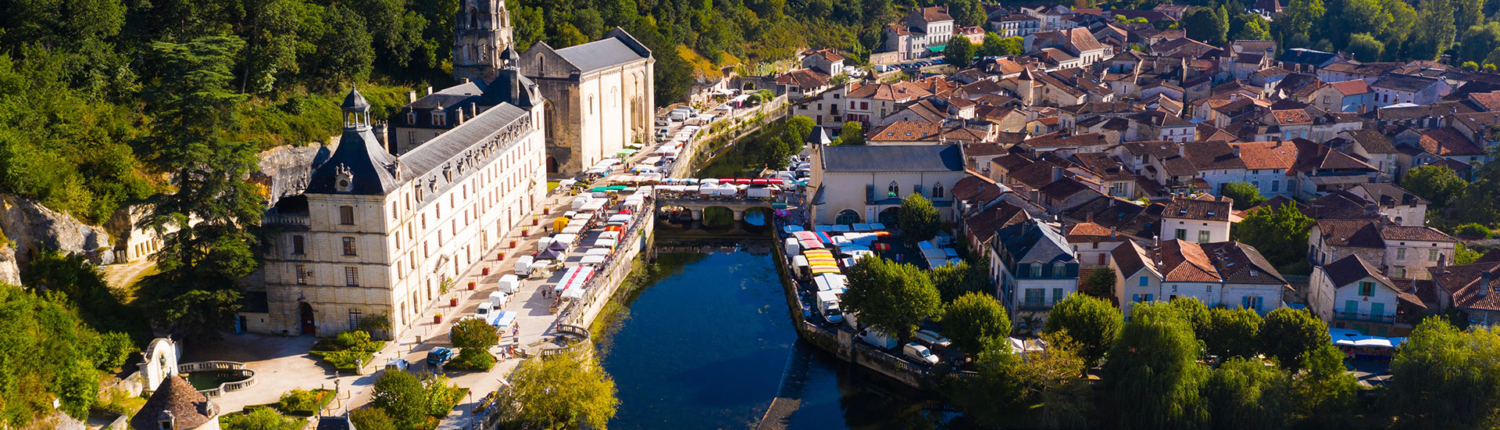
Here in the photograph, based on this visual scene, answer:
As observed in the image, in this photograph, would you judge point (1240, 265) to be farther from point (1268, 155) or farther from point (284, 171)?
point (284, 171)

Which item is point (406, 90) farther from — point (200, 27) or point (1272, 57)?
point (1272, 57)

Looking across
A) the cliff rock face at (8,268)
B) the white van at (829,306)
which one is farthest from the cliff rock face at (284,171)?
the white van at (829,306)

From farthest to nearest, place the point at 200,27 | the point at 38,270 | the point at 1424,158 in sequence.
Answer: the point at 1424,158
the point at 200,27
the point at 38,270

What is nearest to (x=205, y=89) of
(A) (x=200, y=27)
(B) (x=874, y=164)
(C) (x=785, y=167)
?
(A) (x=200, y=27)

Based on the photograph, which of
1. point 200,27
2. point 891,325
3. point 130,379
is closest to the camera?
point 130,379

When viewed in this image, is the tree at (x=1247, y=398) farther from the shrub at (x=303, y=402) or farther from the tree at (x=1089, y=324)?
the shrub at (x=303, y=402)

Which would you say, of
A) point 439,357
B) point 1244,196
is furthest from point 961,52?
point 439,357
